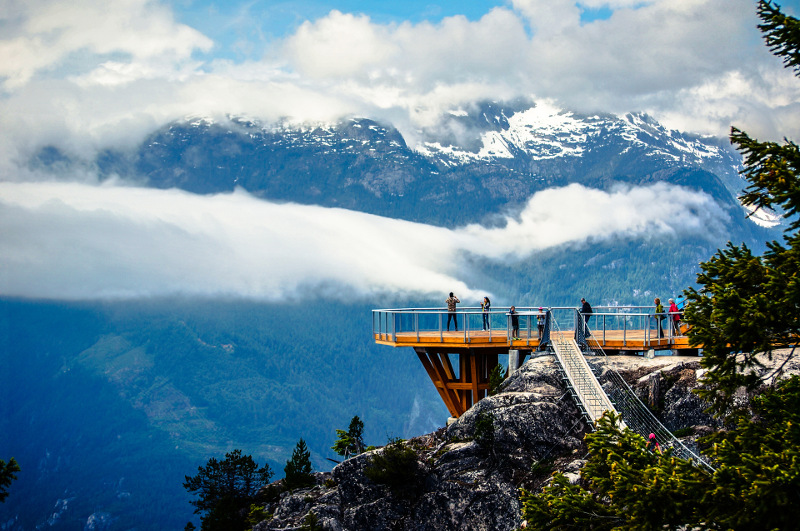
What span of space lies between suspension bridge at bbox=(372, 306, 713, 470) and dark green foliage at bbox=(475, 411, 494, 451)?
11.4ft

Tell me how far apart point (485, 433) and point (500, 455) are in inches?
39.5

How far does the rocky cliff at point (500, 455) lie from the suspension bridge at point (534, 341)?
88 centimetres

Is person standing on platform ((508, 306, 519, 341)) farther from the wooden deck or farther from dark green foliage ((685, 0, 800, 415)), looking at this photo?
dark green foliage ((685, 0, 800, 415))

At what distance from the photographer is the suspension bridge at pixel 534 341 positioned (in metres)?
26.9

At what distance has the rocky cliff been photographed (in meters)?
24.8

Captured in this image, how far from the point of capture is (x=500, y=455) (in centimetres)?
2591

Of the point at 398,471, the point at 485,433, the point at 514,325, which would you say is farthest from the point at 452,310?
the point at 398,471

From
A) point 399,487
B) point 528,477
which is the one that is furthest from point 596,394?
point 399,487

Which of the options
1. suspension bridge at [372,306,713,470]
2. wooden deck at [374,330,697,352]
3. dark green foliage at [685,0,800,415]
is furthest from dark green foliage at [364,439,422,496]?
dark green foliage at [685,0,800,415]

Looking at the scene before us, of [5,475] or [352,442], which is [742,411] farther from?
[352,442]

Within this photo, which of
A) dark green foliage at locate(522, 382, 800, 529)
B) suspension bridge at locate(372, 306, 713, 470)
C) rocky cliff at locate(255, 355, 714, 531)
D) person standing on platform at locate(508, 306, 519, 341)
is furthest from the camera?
person standing on platform at locate(508, 306, 519, 341)

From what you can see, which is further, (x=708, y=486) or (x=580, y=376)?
(x=580, y=376)

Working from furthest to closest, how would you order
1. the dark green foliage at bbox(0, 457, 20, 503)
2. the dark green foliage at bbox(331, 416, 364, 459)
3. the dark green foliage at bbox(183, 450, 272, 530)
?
the dark green foliage at bbox(331, 416, 364, 459) → the dark green foliage at bbox(183, 450, 272, 530) → the dark green foliage at bbox(0, 457, 20, 503)

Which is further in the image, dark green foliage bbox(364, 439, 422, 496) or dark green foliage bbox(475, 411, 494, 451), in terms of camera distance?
dark green foliage bbox(364, 439, 422, 496)
